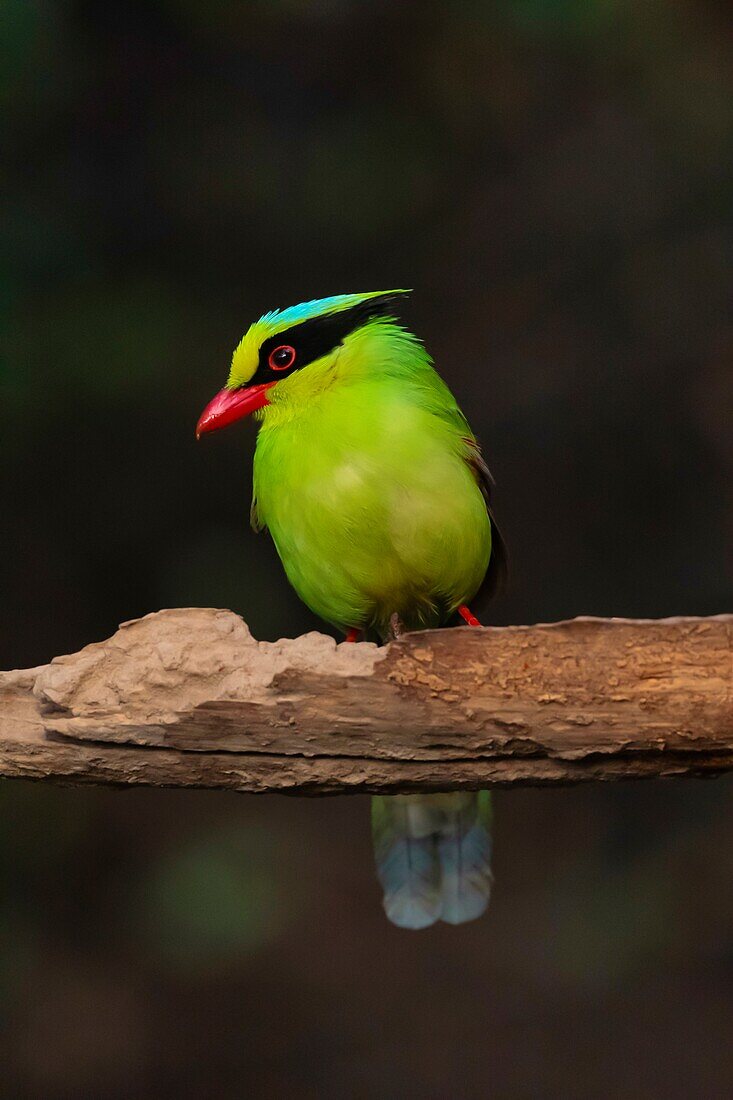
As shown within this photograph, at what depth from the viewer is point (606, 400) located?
6492 mm

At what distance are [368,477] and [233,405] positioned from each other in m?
0.50

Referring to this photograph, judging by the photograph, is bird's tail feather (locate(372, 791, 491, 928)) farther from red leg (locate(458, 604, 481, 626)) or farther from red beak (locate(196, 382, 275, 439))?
red beak (locate(196, 382, 275, 439))

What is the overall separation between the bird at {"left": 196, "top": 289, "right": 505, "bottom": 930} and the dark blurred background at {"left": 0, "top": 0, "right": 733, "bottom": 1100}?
6.29ft

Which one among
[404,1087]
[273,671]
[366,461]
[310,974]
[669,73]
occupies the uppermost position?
[669,73]

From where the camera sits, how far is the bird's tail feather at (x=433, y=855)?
4.11 meters

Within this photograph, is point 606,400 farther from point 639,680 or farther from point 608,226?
point 639,680

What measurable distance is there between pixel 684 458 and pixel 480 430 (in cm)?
104

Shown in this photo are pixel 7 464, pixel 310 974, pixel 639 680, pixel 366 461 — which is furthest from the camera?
pixel 310 974

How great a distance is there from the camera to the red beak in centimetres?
371

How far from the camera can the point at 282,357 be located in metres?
3.76

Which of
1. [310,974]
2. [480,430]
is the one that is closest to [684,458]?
[480,430]

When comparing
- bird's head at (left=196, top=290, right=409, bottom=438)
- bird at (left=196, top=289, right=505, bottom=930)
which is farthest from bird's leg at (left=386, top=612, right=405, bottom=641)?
bird's head at (left=196, top=290, right=409, bottom=438)

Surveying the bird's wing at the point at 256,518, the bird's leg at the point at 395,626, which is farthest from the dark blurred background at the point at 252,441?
the bird's leg at the point at 395,626

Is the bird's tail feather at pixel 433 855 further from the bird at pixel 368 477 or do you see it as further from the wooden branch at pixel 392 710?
the wooden branch at pixel 392 710
